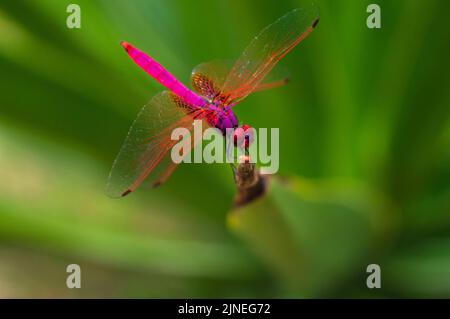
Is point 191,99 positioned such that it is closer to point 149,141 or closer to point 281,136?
point 149,141

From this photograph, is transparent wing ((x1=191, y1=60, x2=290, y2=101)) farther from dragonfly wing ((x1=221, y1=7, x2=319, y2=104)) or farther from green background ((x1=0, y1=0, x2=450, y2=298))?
green background ((x1=0, y1=0, x2=450, y2=298))

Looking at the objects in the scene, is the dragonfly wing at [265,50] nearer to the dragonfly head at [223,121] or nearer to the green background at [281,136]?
the dragonfly head at [223,121]

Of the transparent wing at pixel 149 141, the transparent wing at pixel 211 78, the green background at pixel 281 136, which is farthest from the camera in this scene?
the green background at pixel 281 136

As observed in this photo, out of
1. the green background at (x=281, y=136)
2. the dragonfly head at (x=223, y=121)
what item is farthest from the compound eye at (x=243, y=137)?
the green background at (x=281, y=136)

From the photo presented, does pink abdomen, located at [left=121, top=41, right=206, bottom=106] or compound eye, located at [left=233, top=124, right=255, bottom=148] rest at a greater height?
pink abdomen, located at [left=121, top=41, right=206, bottom=106]

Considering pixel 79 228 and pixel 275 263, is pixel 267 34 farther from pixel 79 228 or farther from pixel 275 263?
pixel 79 228

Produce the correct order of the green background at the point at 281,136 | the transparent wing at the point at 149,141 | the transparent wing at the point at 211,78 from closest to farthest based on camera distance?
the transparent wing at the point at 149,141
the transparent wing at the point at 211,78
the green background at the point at 281,136

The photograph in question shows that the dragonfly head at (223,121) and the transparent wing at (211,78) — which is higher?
the transparent wing at (211,78)

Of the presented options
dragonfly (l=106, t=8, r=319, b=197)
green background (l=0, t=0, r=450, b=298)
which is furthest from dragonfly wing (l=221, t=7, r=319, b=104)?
green background (l=0, t=0, r=450, b=298)
